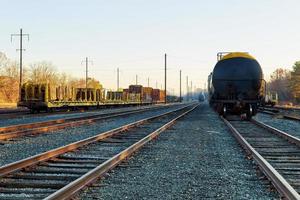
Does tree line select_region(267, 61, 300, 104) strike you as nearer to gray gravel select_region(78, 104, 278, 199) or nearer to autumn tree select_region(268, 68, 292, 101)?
autumn tree select_region(268, 68, 292, 101)

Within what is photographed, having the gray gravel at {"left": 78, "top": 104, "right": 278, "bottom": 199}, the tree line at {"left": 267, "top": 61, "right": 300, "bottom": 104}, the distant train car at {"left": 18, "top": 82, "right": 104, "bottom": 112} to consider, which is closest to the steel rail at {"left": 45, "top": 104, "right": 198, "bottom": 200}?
the gray gravel at {"left": 78, "top": 104, "right": 278, "bottom": 199}

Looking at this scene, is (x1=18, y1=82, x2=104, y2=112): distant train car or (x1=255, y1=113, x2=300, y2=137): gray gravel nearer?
(x1=255, y1=113, x2=300, y2=137): gray gravel

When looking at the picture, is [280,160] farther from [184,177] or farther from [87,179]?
[87,179]

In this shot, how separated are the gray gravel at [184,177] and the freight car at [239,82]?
1148 centimetres

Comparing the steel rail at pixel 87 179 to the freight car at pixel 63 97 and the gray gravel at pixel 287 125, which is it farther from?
the freight car at pixel 63 97

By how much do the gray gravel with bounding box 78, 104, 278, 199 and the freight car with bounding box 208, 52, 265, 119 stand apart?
37.7 feet

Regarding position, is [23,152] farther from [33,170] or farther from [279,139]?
[279,139]

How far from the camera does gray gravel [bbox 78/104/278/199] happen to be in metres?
5.76

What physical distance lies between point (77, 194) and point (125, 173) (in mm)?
1937

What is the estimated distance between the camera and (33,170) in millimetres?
7293

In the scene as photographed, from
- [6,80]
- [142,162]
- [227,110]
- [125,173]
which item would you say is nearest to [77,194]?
[125,173]

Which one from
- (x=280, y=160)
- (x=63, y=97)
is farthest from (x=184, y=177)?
(x=63, y=97)

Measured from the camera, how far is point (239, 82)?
72.7 ft

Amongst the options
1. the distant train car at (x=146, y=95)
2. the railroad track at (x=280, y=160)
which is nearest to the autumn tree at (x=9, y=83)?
the distant train car at (x=146, y=95)
